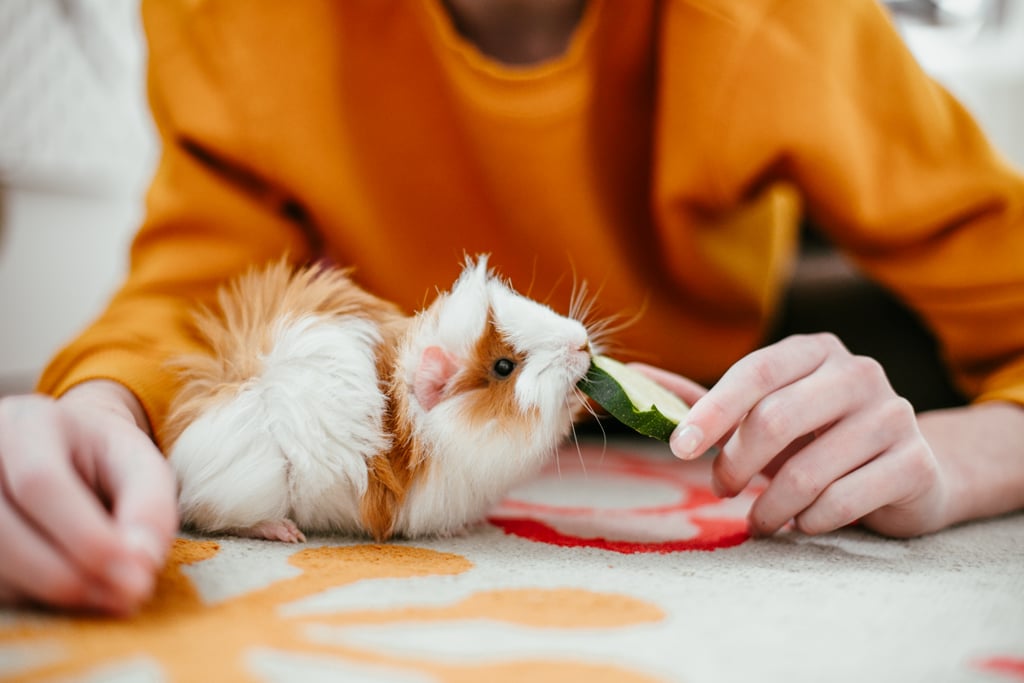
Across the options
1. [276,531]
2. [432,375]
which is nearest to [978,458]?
[432,375]

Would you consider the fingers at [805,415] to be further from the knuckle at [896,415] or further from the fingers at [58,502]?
the fingers at [58,502]

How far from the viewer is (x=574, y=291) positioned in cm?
79

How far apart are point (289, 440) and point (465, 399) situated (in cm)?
13

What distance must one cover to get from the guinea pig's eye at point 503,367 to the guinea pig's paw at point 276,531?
194 mm

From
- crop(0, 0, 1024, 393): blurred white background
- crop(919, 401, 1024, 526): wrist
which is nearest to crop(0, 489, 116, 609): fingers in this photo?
crop(919, 401, 1024, 526): wrist

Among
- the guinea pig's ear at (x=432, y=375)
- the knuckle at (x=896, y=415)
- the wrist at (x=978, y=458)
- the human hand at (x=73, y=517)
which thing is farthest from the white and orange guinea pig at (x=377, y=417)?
the wrist at (x=978, y=458)

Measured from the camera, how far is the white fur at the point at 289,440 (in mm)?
581

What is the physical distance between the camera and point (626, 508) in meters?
0.78

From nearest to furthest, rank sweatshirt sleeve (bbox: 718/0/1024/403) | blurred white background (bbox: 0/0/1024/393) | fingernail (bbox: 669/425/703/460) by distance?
fingernail (bbox: 669/425/703/460), sweatshirt sleeve (bbox: 718/0/1024/403), blurred white background (bbox: 0/0/1024/393)

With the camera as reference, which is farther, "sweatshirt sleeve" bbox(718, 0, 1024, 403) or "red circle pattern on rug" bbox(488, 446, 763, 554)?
"sweatshirt sleeve" bbox(718, 0, 1024, 403)

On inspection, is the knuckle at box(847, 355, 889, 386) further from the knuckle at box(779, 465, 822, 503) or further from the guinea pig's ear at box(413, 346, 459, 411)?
the guinea pig's ear at box(413, 346, 459, 411)

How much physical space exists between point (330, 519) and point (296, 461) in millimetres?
66

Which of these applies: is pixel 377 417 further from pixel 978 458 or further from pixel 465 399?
pixel 978 458

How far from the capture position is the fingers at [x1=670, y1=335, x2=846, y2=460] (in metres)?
0.54
